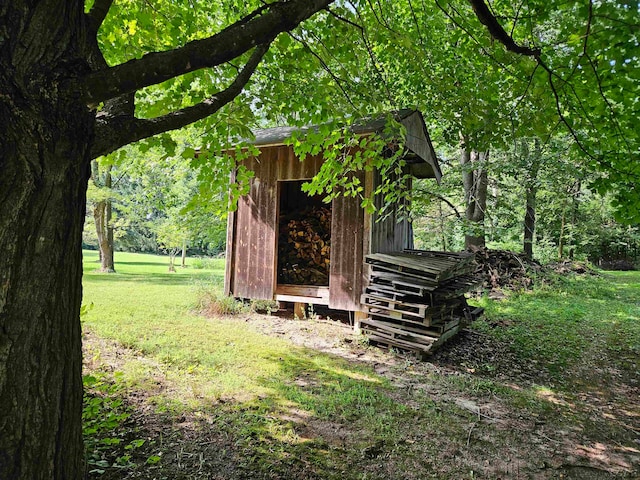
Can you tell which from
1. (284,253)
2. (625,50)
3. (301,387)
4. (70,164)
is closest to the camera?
(70,164)

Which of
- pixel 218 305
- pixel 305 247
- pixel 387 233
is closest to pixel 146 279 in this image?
pixel 218 305

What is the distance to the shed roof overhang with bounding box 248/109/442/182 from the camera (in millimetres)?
6727

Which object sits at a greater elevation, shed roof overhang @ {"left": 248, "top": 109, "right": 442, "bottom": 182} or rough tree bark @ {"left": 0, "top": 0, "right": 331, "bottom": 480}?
shed roof overhang @ {"left": 248, "top": 109, "right": 442, "bottom": 182}

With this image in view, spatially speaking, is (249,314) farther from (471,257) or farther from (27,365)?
(27,365)

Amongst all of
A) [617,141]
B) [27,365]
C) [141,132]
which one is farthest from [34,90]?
[617,141]

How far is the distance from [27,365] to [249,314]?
6908 millimetres

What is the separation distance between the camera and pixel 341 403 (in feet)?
13.8

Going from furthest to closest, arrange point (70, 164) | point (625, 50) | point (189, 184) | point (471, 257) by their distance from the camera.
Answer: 1. point (189, 184)
2. point (471, 257)
3. point (625, 50)
4. point (70, 164)

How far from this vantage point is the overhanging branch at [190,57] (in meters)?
1.67

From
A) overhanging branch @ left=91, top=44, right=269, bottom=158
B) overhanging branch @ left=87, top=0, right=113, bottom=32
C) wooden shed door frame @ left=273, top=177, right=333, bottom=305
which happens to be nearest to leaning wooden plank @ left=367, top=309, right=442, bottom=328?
wooden shed door frame @ left=273, top=177, right=333, bottom=305

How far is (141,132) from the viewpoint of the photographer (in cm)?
207

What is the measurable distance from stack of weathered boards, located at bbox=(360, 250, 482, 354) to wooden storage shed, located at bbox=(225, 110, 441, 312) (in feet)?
2.27

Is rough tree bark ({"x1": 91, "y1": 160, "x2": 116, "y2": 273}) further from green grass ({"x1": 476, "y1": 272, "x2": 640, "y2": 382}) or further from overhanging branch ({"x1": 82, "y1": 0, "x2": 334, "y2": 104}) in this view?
overhanging branch ({"x1": 82, "y1": 0, "x2": 334, "y2": 104})

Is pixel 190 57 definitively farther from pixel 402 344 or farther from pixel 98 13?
pixel 402 344
